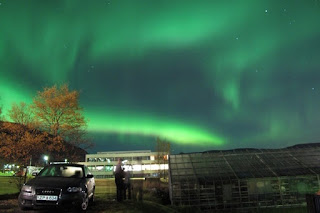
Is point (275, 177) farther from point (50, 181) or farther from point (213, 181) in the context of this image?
point (50, 181)

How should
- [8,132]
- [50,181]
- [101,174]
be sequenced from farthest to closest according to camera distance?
[101,174] → [8,132] → [50,181]

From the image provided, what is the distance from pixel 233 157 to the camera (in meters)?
27.0

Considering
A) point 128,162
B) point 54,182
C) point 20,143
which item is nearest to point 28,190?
point 54,182

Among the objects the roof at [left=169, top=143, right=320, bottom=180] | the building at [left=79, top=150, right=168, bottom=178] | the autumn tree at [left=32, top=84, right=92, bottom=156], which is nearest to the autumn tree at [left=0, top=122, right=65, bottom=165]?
the autumn tree at [left=32, top=84, right=92, bottom=156]

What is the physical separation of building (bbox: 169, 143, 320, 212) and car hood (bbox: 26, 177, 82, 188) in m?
14.9

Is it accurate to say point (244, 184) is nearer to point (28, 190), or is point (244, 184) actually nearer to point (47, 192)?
point (47, 192)

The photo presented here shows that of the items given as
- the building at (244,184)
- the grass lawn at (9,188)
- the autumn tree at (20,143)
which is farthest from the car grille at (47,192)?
the building at (244,184)

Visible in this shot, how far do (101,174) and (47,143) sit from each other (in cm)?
7884

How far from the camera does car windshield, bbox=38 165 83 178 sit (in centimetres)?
1022

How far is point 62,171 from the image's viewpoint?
34.5 ft

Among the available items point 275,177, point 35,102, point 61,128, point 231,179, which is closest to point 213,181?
point 231,179

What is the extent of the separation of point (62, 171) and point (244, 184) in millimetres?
17342

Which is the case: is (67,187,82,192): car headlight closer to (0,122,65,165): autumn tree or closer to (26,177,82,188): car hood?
(26,177,82,188): car hood

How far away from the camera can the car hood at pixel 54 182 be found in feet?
28.8
